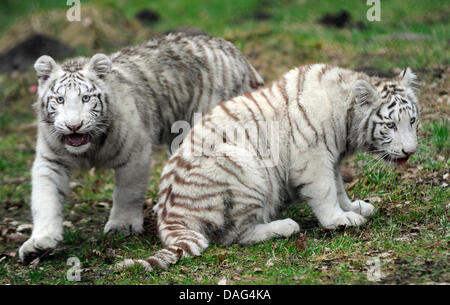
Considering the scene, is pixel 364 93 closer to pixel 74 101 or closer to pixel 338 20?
pixel 74 101

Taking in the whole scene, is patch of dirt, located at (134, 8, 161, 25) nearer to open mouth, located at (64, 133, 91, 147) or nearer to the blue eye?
open mouth, located at (64, 133, 91, 147)

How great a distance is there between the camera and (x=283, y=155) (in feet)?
15.1

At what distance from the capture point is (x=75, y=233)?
548 centimetres

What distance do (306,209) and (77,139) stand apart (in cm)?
204

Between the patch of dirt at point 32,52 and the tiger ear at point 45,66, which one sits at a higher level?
the tiger ear at point 45,66

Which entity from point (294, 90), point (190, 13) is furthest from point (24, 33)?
point (294, 90)

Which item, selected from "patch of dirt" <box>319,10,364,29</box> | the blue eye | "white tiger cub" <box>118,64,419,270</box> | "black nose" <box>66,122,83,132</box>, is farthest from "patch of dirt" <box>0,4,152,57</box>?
the blue eye

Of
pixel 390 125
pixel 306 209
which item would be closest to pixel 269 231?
pixel 306 209

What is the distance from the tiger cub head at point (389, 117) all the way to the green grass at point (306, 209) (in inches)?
21.6

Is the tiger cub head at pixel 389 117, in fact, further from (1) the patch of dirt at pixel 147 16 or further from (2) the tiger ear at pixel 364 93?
(1) the patch of dirt at pixel 147 16

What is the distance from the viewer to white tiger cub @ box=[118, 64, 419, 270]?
4445 millimetres

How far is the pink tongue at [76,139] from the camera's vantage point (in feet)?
15.9

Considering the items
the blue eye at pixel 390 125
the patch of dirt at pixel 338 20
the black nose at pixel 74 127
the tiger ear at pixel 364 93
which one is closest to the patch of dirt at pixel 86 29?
the patch of dirt at pixel 338 20
